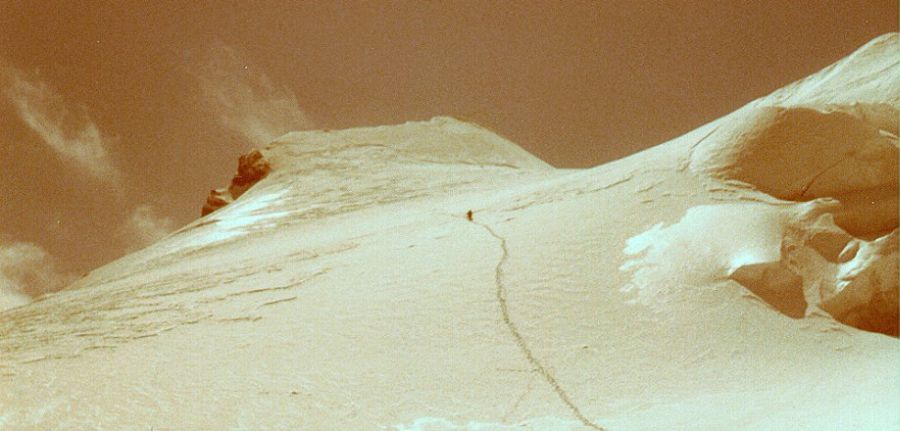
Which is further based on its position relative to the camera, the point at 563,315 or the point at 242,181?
the point at 242,181

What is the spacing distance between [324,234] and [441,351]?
14.5ft

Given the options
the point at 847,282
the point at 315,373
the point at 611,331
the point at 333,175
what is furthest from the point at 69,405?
the point at 333,175

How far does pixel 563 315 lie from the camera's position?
4.10m

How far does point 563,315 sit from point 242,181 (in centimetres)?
1116

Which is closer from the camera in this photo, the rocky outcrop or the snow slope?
the snow slope

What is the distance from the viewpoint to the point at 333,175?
40.7ft

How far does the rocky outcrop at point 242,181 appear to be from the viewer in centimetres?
1332

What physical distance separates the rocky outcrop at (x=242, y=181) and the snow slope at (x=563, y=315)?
20.8 feet

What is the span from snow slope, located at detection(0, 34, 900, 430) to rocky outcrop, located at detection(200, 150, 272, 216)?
20.8 ft

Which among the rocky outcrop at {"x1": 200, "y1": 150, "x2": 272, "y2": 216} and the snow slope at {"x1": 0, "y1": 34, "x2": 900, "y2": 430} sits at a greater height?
the rocky outcrop at {"x1": 200, "y1": 150, "x2": 272, "y2": 216}

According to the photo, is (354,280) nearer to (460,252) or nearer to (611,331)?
(460,252)

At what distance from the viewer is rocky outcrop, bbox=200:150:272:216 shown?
13.3m

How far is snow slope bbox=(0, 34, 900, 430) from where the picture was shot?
306cm

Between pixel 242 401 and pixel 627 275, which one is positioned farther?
pixel 627 275
